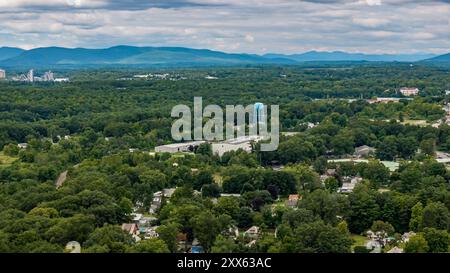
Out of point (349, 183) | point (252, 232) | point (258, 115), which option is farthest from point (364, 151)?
point (252, 232)

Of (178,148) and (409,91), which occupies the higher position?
(178,148)

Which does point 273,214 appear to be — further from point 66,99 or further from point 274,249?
point 66,99

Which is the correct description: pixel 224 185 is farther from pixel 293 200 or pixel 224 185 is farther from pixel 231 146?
pixel 231 146

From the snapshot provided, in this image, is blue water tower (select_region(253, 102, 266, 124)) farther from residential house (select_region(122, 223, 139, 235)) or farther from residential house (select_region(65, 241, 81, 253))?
residential house (select_region(65, 241, 81, 253))

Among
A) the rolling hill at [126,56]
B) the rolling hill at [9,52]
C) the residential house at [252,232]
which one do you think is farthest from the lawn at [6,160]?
the rolling hill at [9,52]

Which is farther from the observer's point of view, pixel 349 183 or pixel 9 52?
pixel 9 52

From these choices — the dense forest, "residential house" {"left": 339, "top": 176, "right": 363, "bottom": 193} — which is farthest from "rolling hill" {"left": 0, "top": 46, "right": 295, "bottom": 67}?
"residential house" {"left": 339, "top": 176, "right": 363, "bottom": 193}

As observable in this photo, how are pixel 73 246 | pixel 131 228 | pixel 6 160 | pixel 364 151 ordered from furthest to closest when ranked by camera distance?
pixel 364 151
pixel 6 160
pixel 131 228
pixel 73 246

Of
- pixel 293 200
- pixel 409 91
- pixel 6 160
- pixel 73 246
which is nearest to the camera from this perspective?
pixel 73 246

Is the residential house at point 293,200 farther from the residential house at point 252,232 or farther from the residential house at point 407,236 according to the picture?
the residential house at point 407,236

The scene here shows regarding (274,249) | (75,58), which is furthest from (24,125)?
(75,58)
